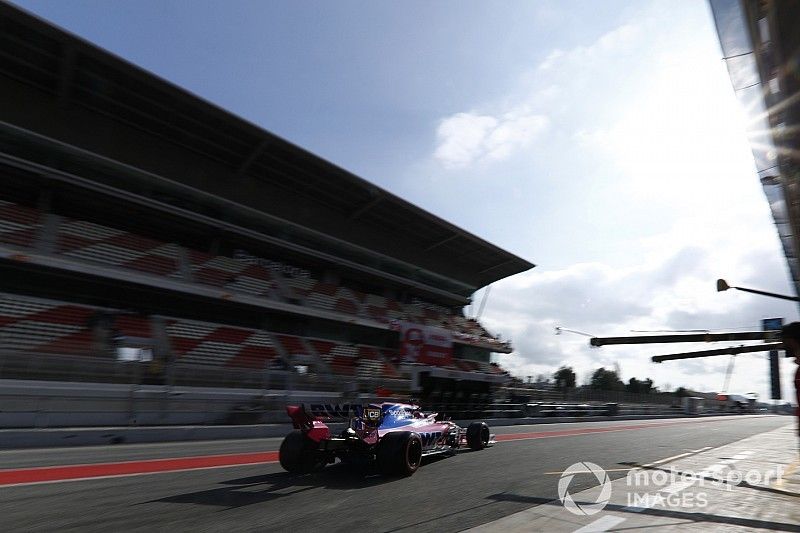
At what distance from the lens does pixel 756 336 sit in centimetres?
1634

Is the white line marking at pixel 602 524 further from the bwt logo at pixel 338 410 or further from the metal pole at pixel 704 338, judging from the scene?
the metal pole at pixel 704 338

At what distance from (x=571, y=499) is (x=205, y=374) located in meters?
13.1

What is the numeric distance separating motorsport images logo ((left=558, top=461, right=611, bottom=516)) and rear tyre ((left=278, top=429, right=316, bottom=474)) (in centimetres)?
379

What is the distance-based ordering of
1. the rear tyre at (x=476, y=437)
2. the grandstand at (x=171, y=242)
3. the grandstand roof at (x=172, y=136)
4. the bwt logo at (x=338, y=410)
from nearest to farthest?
the bwt logo at (x=338, y=410) → the rear tyre at (x=476, y=437) → the grandstand at (x=171, y=242) → the grandstand roof at (x=172, y=136)

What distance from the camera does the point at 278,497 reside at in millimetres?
6215

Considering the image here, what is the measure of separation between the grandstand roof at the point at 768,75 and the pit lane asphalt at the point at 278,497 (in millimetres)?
6825

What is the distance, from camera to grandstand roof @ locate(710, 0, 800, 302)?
724 centimetres

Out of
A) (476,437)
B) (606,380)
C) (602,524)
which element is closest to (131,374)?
(476,437)

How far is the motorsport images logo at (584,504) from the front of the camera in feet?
19.2

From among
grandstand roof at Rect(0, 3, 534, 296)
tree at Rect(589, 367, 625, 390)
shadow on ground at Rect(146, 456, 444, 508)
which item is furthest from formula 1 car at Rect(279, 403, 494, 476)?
tree at Rect(589, 367, 625, 390)

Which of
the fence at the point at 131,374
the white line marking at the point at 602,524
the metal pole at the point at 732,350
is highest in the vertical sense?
the metal pole at the point at 732,350

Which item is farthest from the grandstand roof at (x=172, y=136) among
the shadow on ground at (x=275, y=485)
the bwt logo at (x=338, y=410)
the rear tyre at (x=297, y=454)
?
the shadow on ground at (x=275, y=485)

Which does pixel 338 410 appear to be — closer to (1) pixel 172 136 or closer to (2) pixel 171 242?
(1) pixel 172 136

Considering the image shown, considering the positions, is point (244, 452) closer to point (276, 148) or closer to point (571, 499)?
point (571, 499)
